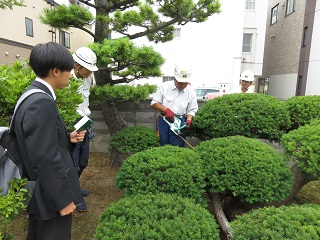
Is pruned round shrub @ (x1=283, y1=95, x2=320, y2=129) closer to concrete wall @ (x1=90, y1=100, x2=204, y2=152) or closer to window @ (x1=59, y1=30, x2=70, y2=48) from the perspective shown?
concrete wall @ (x1=90, y1=100, x2=204, y2=152)

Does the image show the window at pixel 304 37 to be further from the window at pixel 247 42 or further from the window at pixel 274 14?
the window at pixel 274 14

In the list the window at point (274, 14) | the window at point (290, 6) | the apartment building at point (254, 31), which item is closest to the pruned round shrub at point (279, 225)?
the apartment building at point (254, 31)

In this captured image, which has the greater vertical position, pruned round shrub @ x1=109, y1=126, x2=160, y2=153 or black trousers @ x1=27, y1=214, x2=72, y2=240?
pruned round shrub @ x1=109, y1=126, x2=160, y2=153

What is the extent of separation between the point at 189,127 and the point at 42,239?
2407 millimetres

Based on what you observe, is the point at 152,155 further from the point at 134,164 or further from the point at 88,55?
the point at 88,55

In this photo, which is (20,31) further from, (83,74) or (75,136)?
(75,136)

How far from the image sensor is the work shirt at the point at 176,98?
362 centimetres

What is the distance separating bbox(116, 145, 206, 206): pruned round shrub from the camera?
2068mm

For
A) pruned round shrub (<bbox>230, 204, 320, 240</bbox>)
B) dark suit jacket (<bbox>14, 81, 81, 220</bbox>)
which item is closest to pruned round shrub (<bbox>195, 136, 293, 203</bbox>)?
pruned round shrub (<bbox>230, 204, 320, 240</bbox>)

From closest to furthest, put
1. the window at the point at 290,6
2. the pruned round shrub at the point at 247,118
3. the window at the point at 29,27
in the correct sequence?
the pruned round shrub at the point at 247,118
the window at the point at 29,27
the window at the point at 290,6

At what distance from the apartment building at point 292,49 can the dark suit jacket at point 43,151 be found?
13373 millimetres

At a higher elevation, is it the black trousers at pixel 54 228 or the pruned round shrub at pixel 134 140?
the pruned round shrub at pixel 134 140

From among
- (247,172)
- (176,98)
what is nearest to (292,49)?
(176,98)

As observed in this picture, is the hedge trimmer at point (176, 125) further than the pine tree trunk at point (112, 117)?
No
